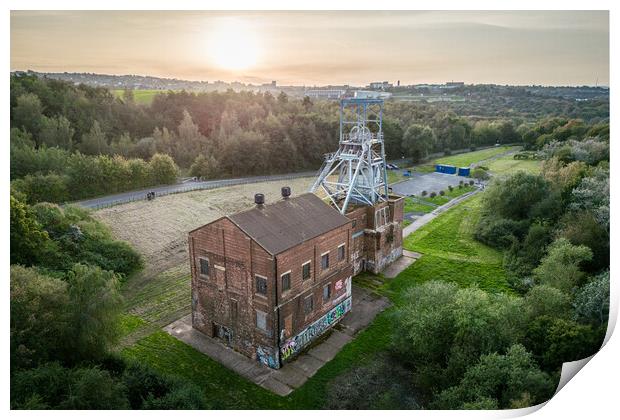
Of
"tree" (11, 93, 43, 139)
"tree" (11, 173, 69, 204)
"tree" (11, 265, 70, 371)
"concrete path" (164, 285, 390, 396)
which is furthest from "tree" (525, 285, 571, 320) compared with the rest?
"tree" (11, 93, 43, 139)

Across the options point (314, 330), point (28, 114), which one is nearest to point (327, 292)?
point (314, 330)

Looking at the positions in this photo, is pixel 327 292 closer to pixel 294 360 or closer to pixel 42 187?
pixel 294 360

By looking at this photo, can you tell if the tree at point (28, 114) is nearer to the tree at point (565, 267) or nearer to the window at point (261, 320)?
the window at point (261, 320)

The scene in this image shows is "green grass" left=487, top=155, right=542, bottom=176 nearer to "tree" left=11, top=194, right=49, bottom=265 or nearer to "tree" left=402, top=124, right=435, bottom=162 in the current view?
"tree" left=402, top=124, right=435, bottom=162

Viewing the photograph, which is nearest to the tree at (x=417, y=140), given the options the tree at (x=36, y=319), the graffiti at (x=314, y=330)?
the graffiti at (x=314, y=330)

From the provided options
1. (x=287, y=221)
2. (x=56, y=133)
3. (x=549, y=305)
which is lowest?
(x=549, y=305)

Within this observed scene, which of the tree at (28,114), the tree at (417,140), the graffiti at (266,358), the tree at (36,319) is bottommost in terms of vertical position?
the graffiti at (266,358)
